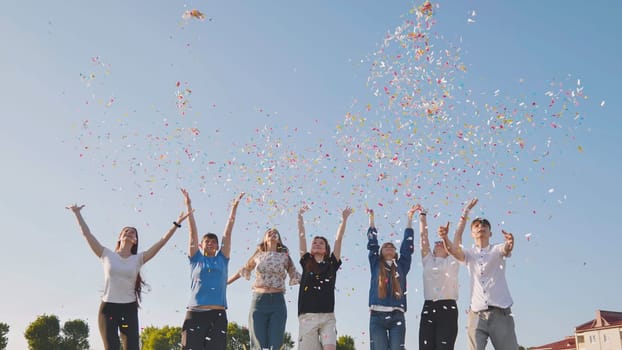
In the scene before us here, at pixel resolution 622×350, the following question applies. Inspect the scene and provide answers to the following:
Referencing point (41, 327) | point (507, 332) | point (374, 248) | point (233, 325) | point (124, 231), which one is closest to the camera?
point (507, 332)

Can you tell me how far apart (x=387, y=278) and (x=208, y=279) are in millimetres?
3218

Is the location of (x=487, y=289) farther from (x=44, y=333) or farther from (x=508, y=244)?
(x=44, y=333)

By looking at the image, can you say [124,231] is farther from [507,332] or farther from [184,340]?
[507,332]

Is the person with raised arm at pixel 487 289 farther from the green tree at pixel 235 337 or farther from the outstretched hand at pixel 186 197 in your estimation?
the green tree at pixel 235 337

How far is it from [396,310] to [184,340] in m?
3.69

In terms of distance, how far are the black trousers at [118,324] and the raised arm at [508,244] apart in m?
5.97

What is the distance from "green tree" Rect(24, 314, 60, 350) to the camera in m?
64.9

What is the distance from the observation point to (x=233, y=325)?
78.4 m

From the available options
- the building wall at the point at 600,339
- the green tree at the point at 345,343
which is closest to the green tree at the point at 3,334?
the green tree at the point at 345,343

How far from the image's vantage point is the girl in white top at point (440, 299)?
10297 mm

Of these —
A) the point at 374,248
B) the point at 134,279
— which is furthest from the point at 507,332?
the point at 134,279

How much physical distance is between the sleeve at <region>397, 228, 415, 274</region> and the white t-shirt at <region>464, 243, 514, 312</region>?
133 cm

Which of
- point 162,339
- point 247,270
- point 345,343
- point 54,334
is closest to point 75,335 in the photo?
point 54,334

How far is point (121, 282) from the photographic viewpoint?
9.41 metres
